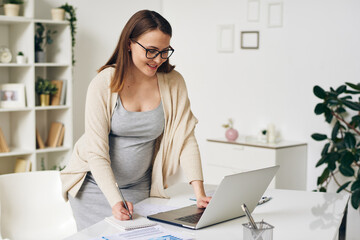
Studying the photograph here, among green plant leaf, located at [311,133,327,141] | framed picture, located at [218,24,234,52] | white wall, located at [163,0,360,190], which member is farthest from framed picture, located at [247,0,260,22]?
green plant leaf, located at [311,133,327,141]

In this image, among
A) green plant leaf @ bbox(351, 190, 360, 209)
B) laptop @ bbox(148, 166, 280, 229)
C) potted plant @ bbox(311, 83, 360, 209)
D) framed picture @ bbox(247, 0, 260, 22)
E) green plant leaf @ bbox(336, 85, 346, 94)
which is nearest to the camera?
laptop @ bbox(148, 166, 280, 229)

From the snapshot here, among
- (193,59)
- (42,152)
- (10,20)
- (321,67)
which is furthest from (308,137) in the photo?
(10,20)

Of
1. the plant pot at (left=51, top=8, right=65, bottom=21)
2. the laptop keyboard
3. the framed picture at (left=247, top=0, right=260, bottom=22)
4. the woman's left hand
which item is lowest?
the laptop keyboard

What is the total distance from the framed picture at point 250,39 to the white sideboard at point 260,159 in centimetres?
86

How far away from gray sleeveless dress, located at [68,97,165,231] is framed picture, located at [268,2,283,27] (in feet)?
8.86

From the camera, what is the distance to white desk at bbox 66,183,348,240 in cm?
165

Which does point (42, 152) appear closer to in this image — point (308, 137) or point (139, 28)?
point (308, 137)

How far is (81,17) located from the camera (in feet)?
16.2

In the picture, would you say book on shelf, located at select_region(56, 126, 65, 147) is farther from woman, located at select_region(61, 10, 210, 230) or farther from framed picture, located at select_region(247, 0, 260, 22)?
woman, located at select_region(61, 10, 210, 230)

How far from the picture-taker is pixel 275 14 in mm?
4461

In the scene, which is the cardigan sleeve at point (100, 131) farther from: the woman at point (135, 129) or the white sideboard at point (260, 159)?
the white sideboard at point (260, 159)

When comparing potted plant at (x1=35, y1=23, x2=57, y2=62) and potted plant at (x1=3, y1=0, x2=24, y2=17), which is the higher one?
potted plant at (x1=3, y1=0, x2=24, y2=17)

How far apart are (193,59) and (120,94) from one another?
10.9ft

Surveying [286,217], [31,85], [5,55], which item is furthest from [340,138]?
[5,55]
